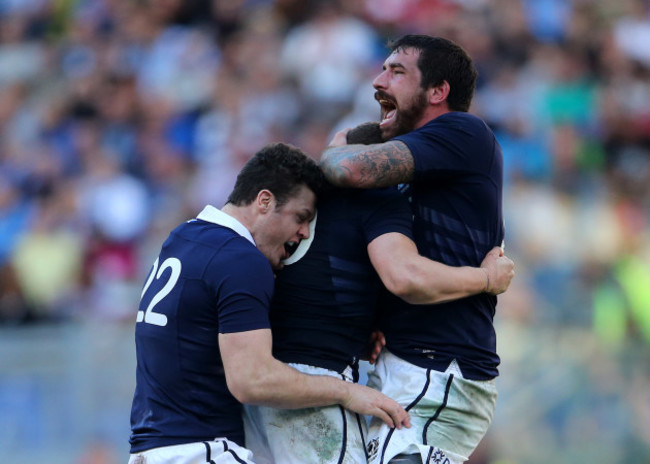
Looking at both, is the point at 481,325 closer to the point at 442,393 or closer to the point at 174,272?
the point at 442,393

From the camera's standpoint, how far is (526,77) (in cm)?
1128

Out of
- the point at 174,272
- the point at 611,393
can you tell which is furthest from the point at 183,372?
the point at 611,393

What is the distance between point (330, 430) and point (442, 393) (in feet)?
1.75

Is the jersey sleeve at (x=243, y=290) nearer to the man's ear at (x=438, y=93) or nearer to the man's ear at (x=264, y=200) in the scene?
the man's ear at (x=264, y=200)

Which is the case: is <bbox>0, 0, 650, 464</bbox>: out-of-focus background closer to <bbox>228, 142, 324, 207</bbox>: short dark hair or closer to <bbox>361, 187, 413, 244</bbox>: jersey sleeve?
<bbox>361, 187, 413, 244</bbox>: jersey sleeve

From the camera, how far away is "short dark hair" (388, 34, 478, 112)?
4.98m

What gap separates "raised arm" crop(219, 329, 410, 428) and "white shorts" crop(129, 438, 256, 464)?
0.28m

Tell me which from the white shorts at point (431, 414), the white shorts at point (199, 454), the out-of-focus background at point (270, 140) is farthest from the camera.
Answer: the out-of-focus background at point (270, 140)

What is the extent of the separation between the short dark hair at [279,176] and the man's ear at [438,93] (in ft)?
2.22

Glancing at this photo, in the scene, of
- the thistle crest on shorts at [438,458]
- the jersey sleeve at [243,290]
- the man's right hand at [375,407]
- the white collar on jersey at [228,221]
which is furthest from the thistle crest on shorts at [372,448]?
the white collar on jersey at [228,221]

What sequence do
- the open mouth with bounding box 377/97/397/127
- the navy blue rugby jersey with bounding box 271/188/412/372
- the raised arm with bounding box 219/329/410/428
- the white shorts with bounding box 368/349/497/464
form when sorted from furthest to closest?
1. the open mouth with bounding box 377/97/397/127
2. the navy blue rugby jersey with bounding box 271/188/412/372
3. the white shorts with bounding box 368/349/497/464
4. the raised arm with bounding box 219/329/410/428

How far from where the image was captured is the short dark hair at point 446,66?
A: 4977 mm

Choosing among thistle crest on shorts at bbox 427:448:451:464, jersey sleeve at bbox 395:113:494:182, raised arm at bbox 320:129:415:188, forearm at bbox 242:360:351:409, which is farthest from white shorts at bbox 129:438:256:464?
jersey sleeve at bbox 395:113:494:182

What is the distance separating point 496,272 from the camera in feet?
15.6
